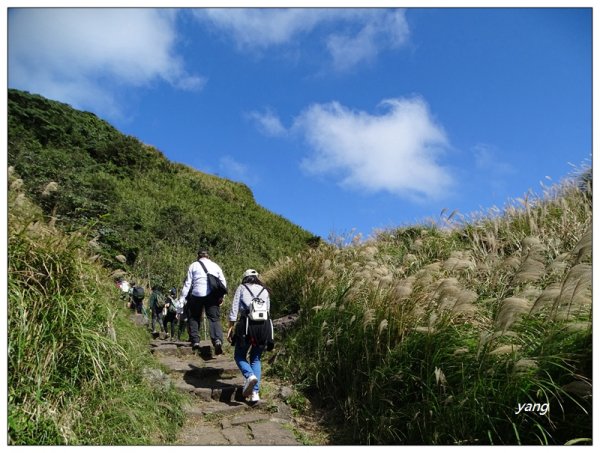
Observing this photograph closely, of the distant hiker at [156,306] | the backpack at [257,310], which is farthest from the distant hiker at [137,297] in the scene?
the backpack at [257,310]

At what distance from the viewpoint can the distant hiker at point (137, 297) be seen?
1201 centimetres

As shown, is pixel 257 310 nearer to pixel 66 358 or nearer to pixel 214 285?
pixel 214 285

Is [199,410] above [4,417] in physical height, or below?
below

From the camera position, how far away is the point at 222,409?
5605 mm

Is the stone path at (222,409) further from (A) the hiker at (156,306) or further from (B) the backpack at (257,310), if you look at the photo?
(A) the hiker at (156,306)

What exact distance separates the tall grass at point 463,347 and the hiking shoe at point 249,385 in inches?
36.8

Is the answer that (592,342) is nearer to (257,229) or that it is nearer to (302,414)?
(302,414)

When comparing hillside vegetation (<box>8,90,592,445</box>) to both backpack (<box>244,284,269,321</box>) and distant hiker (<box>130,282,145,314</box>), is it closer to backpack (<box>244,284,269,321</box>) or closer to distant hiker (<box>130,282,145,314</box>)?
backpack (<box>244,284,269,321</box>)

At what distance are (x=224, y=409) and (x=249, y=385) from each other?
424 millimetres

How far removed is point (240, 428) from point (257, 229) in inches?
1026

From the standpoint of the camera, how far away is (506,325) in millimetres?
3490

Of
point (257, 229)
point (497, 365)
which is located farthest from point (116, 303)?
A: point (257, 229)

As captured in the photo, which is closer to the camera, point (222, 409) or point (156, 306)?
point (222, 409)

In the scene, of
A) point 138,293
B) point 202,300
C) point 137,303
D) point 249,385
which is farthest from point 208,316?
point 137,303
